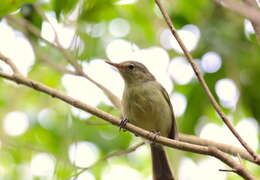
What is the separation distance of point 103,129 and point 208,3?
1.93 meters

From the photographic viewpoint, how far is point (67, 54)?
4.56 m

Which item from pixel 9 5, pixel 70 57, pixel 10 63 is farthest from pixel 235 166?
pixel 70 57

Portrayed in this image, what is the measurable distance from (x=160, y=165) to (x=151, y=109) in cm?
70

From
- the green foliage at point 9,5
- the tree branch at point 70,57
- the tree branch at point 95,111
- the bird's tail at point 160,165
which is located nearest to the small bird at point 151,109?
the bird's tail at point 160,165

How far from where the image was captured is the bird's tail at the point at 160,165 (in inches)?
203

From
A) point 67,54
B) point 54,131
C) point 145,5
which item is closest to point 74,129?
point 67,54

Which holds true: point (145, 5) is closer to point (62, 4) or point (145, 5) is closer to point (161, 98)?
point (161, 98)

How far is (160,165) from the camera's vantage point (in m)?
5.30

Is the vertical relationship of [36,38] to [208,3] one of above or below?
below

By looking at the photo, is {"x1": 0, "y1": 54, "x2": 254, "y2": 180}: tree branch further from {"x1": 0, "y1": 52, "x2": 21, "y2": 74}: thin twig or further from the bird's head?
the bird's head

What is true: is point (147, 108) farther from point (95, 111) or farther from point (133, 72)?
point (95, 111)

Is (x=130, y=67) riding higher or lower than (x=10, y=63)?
lower

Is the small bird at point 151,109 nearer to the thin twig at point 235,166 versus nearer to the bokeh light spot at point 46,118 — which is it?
the bokeh light spot at point 46,118

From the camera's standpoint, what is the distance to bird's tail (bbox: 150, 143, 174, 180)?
16.9ft
